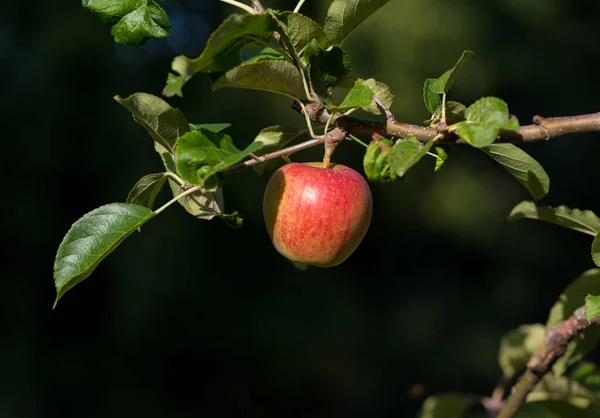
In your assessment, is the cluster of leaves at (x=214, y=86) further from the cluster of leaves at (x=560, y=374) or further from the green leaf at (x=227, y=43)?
the cluster of leaves at (x=560, y=374)

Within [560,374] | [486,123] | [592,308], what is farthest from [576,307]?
[486,123]

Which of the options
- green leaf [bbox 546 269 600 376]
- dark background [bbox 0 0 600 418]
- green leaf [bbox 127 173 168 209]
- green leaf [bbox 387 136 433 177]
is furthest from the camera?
dark background [bbox 0 0 600 418]

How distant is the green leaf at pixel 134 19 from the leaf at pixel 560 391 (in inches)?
21.2

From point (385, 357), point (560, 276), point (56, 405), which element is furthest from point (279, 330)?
point (560, 276)

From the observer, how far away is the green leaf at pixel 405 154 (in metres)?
0.41

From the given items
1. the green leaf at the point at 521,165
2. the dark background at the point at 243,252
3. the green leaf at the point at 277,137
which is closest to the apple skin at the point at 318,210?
the green leaf at the point at 277,137

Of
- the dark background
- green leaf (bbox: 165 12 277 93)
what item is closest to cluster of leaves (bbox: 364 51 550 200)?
green leaf (bbox: 165 12 277 93)

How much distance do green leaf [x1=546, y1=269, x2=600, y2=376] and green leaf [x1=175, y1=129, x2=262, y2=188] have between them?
0.41 m

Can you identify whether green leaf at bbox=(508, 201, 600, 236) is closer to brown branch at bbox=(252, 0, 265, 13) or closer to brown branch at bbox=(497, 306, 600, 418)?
brown branch at bbox=(497, 306, 600, 418)

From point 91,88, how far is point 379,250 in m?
2.06

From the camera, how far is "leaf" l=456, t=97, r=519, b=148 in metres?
0.42

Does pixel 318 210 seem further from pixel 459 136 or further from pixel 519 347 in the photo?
pixel 519 347

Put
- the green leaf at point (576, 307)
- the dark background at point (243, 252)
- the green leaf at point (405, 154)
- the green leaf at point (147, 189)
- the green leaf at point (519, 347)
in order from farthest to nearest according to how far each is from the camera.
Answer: the dark background at point (243, 252), the green leaf at point (519, 347), the green leaf at point (576, 307), the green leaf at point (147, 189), the green leaf at point (405, 154)

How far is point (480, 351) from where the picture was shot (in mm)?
4191
